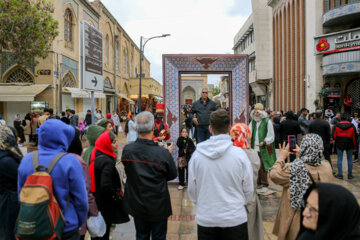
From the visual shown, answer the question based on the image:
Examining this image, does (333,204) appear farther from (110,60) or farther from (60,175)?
(110,60)

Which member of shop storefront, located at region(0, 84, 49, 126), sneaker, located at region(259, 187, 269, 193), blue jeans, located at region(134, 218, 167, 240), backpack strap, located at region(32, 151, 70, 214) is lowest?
sneaker, located at region(259, 187, 269, 193)

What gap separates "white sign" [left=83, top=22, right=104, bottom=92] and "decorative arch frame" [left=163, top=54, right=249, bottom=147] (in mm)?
1616

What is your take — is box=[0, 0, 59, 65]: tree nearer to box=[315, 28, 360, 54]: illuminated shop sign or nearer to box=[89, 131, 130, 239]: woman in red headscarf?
box=[89, 131, 130, 239]: woman in red headscarf

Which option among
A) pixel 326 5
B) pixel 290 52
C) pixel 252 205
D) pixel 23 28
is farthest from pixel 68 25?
pixel 252 205

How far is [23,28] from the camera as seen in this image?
44.5 feet

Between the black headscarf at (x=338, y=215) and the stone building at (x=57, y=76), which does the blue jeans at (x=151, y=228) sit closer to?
the black headscarf at (x=338, y=215)

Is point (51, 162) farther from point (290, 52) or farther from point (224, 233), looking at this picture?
point (290, 52)

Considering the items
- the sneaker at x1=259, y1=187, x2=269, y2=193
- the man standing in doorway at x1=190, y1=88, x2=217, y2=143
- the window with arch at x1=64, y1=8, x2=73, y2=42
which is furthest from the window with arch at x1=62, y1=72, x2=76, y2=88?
the sneaker at x1=259, y1=187, x2=269, y2=193

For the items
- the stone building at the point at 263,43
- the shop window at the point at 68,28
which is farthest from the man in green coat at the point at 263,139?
the stone building at the point at 263,43

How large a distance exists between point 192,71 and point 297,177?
466 centimetres

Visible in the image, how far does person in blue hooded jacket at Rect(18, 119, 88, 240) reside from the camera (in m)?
2.26

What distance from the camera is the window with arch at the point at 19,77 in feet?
60.6

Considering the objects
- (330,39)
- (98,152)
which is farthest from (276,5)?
(98,152)

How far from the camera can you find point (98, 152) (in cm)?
326
